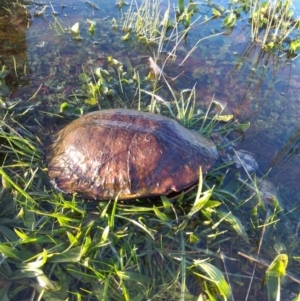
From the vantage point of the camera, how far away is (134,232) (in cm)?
227

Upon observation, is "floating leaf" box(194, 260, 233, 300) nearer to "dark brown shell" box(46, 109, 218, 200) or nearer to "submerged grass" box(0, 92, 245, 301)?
"submerged grass" box(0, 92, 245, 301)

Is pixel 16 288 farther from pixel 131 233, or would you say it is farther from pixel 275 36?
pixel 275 36

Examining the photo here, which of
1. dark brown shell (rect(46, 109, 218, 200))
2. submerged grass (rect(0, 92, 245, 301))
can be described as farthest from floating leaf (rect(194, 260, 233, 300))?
dark brown shell (rect(46, 109, 218, 200))

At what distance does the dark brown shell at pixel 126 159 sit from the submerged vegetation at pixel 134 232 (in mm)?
96

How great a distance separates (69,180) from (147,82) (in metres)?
1.51

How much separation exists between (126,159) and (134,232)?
44 cm

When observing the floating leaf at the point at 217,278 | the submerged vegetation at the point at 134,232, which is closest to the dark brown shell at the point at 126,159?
the submerged vegetation at the point at 134,232

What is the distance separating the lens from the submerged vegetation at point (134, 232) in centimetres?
201

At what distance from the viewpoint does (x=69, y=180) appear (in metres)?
2.36

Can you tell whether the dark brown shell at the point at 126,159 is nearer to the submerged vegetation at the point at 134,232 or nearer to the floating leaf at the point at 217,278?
the submerged vegetation at the point at 134,232

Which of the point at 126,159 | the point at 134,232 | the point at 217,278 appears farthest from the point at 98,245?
the point at 217,278

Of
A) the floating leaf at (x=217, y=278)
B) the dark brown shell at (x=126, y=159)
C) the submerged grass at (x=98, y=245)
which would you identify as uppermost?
the dark brown shell at (x=126, y=159)

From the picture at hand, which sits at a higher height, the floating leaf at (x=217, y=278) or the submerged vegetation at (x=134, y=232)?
the floating leaf at (x=217, y=278)

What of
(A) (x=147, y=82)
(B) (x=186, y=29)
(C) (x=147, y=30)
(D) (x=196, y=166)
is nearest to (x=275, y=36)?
(B) (x=186, y=29)
